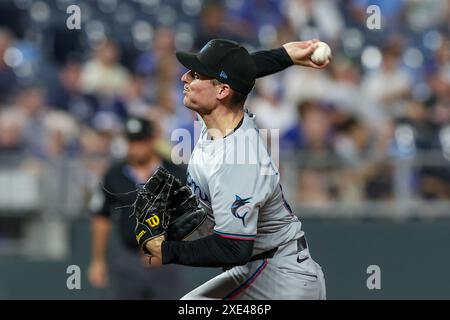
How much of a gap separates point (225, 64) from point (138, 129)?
8.68 feet

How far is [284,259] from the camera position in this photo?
430 cm

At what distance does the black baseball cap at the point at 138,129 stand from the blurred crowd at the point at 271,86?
3.48 ft

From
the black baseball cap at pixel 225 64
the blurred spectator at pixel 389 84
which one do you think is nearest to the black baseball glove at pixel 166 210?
the black baseball cap at pixel 225 64

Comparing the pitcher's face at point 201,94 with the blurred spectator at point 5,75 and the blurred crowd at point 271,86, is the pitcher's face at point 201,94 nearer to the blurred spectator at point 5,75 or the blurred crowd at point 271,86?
the blurred crowd at point 271,86

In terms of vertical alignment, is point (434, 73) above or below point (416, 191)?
above

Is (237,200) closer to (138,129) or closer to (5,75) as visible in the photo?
(138,129)

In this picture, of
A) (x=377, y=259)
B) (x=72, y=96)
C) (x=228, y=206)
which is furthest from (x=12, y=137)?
(x=228, y=206)

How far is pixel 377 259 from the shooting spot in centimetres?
822

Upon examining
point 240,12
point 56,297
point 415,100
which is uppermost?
point 240,12

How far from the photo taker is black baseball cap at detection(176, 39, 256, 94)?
412 centimetres

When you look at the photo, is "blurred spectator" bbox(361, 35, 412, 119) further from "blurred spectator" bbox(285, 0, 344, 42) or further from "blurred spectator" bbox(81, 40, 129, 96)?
"blurred spectator" bbox(81, 40, 129, 96)

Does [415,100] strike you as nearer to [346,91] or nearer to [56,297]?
[346,91]

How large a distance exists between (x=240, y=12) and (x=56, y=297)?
3.88m

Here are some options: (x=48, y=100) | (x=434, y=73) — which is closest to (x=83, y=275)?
(x=48, y=100)
